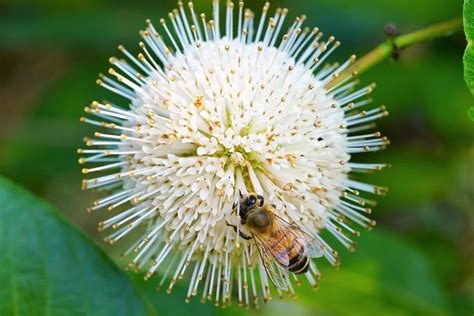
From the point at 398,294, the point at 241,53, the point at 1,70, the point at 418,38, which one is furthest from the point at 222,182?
the point at 1,70

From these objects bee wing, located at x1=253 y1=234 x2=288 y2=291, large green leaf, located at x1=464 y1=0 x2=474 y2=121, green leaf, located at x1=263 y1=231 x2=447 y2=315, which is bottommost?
green leaf, located at x1=263 y1=231 x2=447 y2=315

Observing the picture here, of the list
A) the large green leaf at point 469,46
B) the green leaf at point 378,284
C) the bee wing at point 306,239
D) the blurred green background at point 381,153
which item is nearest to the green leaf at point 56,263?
the blurred green background at point 381,153

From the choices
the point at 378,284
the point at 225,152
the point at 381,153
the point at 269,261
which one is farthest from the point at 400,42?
the point at 381,153

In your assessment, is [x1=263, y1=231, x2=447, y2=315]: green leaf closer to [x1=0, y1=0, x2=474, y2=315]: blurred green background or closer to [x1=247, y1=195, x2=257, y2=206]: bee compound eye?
[x1=0, y1=0, x2=474, y2=315]: blurred green background

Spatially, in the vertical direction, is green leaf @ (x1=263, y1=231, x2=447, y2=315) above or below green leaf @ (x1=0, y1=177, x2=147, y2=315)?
below

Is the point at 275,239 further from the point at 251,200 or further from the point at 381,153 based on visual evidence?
the point at 381,153

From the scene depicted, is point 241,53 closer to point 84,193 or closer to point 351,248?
point 351,248

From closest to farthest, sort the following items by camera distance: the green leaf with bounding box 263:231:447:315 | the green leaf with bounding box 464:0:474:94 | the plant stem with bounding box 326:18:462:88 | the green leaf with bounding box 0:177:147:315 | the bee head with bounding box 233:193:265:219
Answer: the green leaf with bounding box 464:0:474:94
the bee head with bounding box 233:193:265:219
the green leaf with bounding box 0:177:147:315
the plant stem with bounding box 326:18:462:88
the green leaf with bounding box 263:231:447:315

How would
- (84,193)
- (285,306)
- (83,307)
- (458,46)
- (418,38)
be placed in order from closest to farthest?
(83,307) < (418,38) < (458,46) < (285,306) < (84,193)

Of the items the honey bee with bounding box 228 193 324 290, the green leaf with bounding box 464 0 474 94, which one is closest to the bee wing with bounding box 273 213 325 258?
the honey bee with bounding box 228 193 324 290
